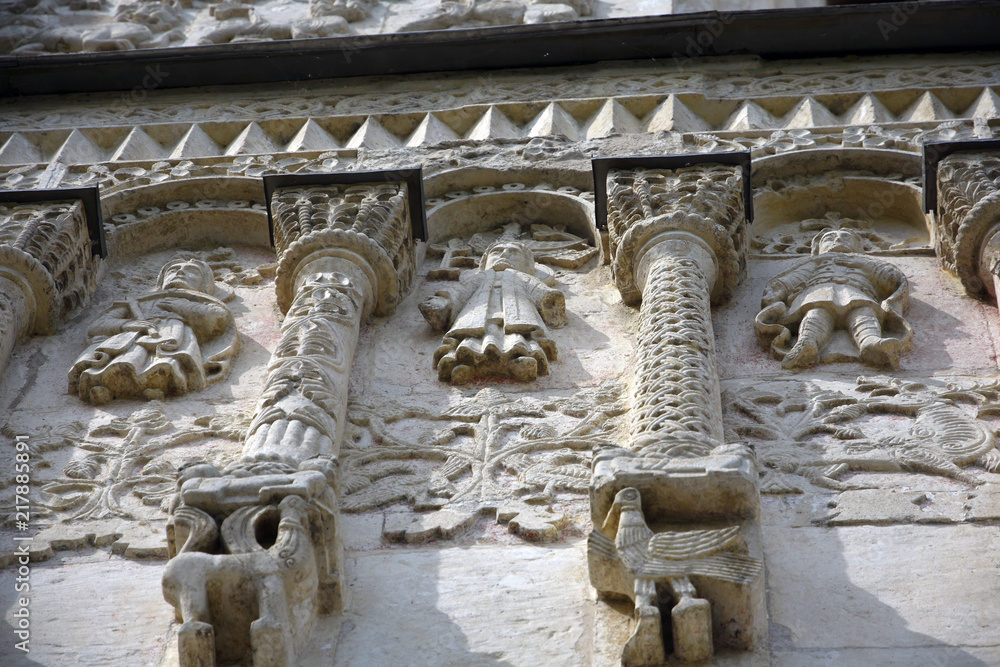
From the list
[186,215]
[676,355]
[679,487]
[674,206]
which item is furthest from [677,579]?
[186,215]

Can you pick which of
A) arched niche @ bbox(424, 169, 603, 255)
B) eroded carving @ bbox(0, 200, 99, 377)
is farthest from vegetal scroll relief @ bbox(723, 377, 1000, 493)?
eroded carving @ bbox(0, 200, 99, 377)

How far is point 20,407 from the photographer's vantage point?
610cm

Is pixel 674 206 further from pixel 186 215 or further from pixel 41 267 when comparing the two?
pixel 41 267

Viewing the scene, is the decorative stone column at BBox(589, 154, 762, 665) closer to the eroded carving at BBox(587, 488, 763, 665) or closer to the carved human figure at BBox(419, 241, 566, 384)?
the eroded carving at BBox(587, 488, 763, 665)

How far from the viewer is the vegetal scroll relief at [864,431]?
16.6 feet

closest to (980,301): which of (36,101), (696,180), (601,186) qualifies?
(696,180)

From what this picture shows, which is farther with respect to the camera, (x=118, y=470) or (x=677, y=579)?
(x=118, y=470)

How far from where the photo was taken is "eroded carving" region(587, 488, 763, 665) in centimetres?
384

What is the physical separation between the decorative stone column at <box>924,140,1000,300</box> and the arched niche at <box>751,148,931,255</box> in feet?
1.90

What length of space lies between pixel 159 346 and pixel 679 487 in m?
3.09

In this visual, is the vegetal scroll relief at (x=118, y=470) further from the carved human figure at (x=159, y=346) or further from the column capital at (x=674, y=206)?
the column capital at (x=674, y=206)

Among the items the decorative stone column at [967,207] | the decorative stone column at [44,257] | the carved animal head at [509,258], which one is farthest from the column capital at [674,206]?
the decorative stone column at [44,257]

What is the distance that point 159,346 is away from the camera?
6.29 meters

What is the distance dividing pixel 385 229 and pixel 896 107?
13.6ft
